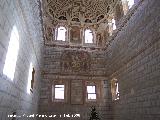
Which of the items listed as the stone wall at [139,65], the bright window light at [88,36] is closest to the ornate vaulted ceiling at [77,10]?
the bright window light at [88,36]

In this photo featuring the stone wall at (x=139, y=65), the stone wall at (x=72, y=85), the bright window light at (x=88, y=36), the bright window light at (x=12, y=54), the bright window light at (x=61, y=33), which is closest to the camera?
the bright window light at (x=12, y=54)

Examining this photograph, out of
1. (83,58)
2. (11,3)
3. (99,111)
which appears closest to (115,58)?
(83,58)

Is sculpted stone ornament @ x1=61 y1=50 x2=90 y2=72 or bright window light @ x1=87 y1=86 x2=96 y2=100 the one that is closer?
bright window light @ x1=87 y1=86 x2=96 y2=100

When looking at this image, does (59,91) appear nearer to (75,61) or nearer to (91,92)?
(91,92)

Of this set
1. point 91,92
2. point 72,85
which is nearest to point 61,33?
point 72,85

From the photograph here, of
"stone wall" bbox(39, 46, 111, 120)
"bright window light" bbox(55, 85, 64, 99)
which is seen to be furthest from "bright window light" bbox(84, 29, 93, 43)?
"bright window light" bbox(55, 85, 64, 99)

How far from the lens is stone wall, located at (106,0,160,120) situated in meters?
7.02

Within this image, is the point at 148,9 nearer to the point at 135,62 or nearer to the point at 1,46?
the point at 135,62

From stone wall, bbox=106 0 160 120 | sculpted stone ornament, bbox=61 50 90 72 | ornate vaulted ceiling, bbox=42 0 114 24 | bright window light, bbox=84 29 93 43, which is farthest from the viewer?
bright window light, bbox=84 29 93 43

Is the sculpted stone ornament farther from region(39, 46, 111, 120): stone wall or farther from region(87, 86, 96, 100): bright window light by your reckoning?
region(87, 86, 96, 100): bright window light

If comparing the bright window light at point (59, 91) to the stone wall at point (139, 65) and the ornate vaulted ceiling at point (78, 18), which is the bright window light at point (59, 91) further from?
the stone wall at point (139, 65)

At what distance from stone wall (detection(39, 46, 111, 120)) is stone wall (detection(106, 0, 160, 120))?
162 centimetres

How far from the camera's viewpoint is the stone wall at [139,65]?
7.02 metres

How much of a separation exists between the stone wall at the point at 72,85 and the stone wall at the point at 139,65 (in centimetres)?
162
